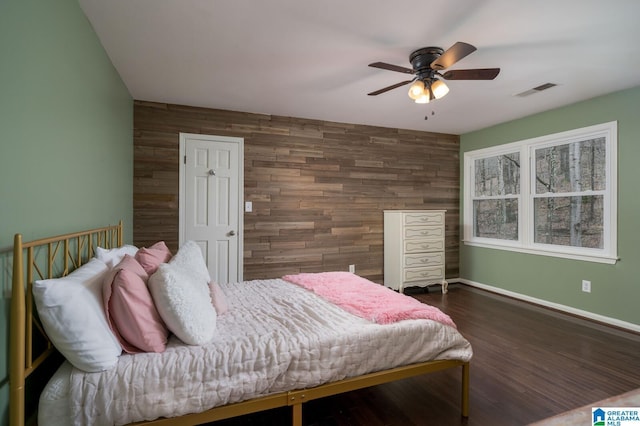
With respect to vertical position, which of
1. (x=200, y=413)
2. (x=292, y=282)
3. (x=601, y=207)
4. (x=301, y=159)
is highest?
(x=301, y=159)

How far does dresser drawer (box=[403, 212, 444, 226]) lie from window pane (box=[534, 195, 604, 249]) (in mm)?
1200

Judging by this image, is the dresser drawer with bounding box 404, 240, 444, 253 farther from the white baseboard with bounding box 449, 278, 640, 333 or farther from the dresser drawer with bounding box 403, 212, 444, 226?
the white baseboard with bounding box 449, 278, 640, 333

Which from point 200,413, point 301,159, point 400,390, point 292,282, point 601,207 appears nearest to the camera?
point 200,413

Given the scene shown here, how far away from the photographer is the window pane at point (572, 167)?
3.48 metres

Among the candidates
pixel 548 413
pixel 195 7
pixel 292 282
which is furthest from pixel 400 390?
pixel 195 7

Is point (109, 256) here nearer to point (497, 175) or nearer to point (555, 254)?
point (555, 254)

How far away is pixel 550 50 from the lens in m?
2.40

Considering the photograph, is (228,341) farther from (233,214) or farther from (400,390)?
(233,214)

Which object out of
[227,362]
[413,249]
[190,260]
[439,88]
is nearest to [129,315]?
[227,362]

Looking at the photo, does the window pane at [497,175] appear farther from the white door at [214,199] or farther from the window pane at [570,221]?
the white door at [214,199]

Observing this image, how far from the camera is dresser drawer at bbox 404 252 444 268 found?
14.5 feet

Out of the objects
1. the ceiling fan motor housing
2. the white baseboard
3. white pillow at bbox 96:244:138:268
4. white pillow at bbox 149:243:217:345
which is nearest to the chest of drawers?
the white baseboard

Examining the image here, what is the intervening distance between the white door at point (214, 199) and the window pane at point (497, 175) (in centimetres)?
367

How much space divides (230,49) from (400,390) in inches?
111
